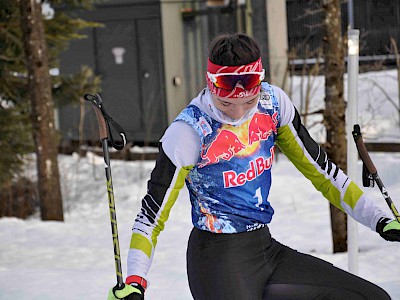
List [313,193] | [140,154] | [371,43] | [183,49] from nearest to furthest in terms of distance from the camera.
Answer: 1. [313,193]
2. [140,154]
3. [183,49]
4. [371,43]

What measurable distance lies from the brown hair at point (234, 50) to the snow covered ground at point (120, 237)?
2.79m

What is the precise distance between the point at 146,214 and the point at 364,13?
67.6 feet

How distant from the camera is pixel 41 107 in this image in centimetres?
977

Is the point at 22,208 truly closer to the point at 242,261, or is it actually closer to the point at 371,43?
the point at 242,261

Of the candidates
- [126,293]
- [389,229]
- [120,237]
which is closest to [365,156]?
[389,229]

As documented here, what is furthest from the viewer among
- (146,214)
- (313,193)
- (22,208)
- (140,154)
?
(140,154)

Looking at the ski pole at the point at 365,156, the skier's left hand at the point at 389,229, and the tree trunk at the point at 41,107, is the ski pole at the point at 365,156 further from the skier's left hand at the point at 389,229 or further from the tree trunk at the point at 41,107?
the tree trunk at the point at 41,107

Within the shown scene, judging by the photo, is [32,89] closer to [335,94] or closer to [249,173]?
[335,94]

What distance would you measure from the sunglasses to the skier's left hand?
2.32 feet

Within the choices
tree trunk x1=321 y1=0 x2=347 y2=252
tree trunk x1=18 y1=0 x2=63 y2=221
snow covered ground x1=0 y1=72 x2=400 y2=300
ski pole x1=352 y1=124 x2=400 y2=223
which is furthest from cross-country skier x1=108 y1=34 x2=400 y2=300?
tree trunk x1=18 y1=0 x2=63 y2=221

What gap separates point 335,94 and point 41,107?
147 inches

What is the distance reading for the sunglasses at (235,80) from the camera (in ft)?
10.6

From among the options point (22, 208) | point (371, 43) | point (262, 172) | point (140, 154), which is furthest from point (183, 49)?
point (262, 172)

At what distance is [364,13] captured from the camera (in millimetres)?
23000
